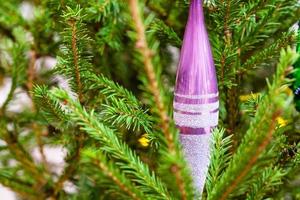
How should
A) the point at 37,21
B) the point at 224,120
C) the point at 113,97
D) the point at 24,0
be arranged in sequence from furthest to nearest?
1. the point at 24,0
2. the point at 37,21
3. the point at 224,120
4. the point at 113,97

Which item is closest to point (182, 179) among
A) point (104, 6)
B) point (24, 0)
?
point (104, 6)

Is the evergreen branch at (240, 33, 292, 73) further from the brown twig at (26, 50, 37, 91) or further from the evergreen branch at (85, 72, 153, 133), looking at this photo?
the brown twig at (26, 50, 37, 91)

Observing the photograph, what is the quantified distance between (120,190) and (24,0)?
61 centimetres

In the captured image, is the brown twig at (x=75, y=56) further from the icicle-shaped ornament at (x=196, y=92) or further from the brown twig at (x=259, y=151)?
the brown twig at (x=259, y=151)

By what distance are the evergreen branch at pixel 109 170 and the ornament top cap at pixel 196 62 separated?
134 millimetres

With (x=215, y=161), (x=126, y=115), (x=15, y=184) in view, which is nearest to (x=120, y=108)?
(x=126, y=115)

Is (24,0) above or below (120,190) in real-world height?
above

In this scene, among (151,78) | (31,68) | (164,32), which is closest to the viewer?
(151,78)

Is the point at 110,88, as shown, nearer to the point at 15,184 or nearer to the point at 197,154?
the point at 197,154

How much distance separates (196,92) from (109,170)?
15cm

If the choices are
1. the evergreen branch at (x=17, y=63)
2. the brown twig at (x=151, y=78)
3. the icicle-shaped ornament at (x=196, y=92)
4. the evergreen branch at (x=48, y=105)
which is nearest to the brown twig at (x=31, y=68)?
the evergreen branch at (x=17, y=63)

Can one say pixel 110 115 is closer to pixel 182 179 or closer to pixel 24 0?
pixel 182 179

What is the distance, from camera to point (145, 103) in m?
0.59

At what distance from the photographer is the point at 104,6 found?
56cm
